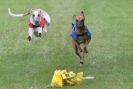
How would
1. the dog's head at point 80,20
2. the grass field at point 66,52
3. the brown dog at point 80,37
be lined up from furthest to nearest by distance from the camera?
the brown dog at point 80,37 → the dog's head at point 80,20 → the grass field at point 66,52

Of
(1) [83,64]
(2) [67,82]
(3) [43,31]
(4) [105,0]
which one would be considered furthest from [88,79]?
(4) [105,0]

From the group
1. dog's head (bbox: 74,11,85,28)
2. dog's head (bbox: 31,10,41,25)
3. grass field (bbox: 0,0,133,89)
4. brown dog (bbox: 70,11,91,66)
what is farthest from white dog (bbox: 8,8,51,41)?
dog's head (bbox: 74,11,85,28)

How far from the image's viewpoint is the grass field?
1280 cm

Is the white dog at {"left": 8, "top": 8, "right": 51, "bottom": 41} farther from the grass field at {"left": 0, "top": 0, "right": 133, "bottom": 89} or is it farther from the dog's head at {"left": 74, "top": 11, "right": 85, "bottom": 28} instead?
the dog's head at {"left": 74, "top": 11, "right": 85, "bottom": 28}

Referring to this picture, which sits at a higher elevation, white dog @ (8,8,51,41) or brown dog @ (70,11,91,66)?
white dog @ (8,8,51,41)

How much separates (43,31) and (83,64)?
2383mm

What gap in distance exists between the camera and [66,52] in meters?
16.4

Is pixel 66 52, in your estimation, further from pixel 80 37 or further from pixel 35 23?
pixel 80 37

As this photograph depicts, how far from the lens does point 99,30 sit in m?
20.8

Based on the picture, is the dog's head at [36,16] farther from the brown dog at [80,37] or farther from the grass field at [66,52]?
the brown dog at [80,37]

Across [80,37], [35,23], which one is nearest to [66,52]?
[35,23]

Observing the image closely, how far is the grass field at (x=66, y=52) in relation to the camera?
42.0ft

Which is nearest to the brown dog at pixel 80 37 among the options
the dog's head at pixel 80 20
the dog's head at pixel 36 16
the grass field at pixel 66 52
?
the dog's head at pixel 80 20

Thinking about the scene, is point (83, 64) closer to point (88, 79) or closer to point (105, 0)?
point (88, 79)
